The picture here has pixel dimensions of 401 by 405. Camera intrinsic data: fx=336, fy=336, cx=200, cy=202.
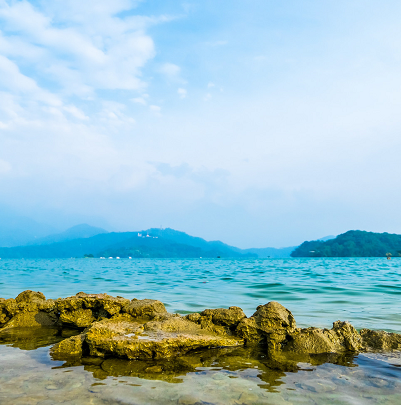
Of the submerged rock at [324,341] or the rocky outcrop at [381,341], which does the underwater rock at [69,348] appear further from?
the rocky outcrop at [381,341]

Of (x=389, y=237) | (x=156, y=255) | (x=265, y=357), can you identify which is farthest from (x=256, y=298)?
(x=156, y=255)

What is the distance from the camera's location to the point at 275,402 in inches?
148

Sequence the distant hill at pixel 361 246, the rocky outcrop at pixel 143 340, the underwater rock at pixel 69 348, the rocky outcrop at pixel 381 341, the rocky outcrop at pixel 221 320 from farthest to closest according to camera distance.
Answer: the distant hill at pixel 361 246 < the rocky outcrop at pixel 221 320 < the rocky outcrop at pixel 381 341 < the underwater rock at pixel 69 348 < the rocky outcrop at pixel 143 340

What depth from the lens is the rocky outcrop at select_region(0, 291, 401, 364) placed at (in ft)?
17.1

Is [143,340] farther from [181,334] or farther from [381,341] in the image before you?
[381,341]

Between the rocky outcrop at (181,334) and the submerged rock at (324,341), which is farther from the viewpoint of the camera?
the submerged rock at (324,341)

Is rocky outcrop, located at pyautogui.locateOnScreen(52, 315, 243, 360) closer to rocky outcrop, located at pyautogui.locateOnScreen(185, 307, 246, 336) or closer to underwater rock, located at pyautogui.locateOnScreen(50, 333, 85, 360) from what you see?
underwater rock, located at pyautogui.locateOnScreen(50, 333, 85, 360)

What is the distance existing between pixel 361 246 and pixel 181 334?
144698mm

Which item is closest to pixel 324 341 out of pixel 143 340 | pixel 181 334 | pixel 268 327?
pixel 268 327

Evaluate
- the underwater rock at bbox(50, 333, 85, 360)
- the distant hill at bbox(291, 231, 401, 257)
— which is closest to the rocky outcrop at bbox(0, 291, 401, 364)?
the underwater rock at bbox(50, 333, 85, 360)

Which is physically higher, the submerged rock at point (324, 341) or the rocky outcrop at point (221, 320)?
the rocky outcrop at point (221, 320)

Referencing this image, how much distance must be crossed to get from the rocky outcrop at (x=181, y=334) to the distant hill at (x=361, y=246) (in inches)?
5257

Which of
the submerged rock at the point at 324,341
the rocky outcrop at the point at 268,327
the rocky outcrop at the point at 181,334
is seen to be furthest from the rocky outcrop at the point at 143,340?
the submerged rock at the point at 324,341

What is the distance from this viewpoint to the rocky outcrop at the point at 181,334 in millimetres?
5219
